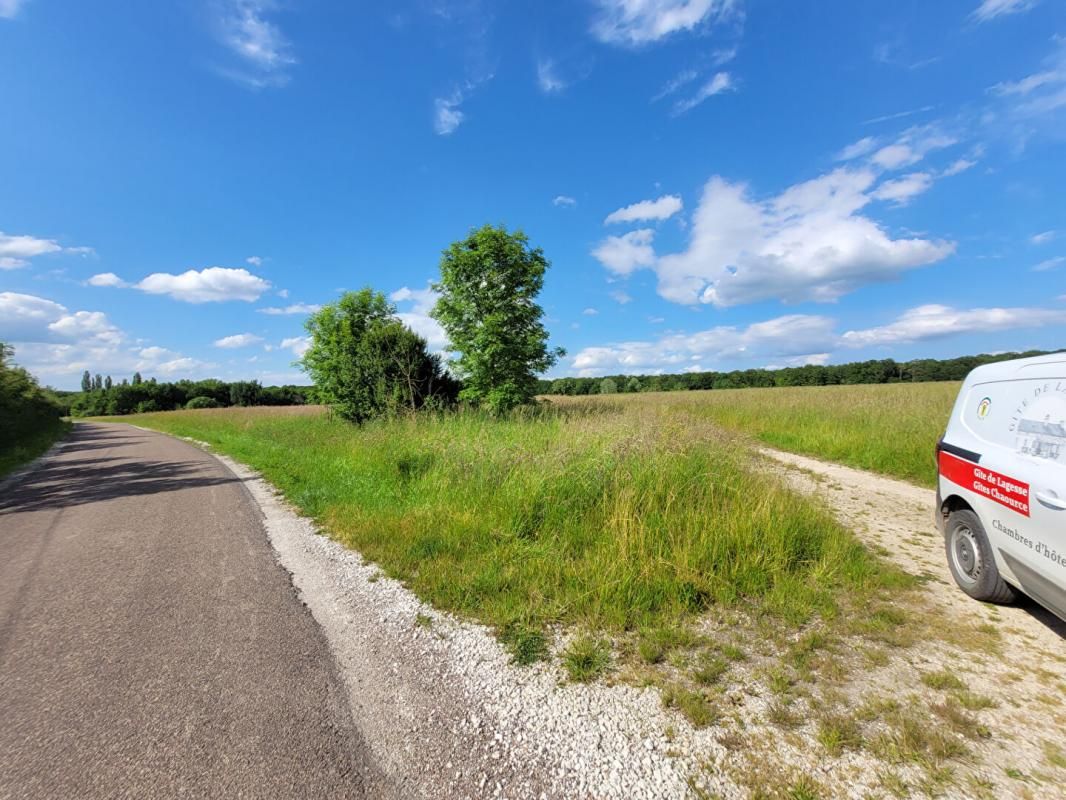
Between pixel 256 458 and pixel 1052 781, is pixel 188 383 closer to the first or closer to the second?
pixel 256 458

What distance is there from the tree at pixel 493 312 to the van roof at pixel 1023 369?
13475mm

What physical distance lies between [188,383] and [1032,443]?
367 feet

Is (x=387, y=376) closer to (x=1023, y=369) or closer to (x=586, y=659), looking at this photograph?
(x=586, y=659)

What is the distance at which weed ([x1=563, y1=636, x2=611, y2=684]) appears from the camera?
2818 millimetres

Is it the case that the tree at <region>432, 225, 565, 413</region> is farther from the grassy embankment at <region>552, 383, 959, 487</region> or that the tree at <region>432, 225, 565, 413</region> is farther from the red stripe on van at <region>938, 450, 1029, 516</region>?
the red stripe on van at <region>938, 450, 1029, 516</region>

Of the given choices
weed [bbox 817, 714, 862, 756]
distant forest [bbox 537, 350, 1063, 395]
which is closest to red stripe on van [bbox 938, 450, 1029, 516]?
weed [bbox 817, 714, 862, 756]

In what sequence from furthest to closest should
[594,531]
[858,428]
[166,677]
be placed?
[858,428], [594,531], [166,677]

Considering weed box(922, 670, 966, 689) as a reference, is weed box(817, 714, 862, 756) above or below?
above

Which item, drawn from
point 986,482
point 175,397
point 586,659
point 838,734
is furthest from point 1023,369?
point 175,397

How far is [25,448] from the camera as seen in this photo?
1833 cm

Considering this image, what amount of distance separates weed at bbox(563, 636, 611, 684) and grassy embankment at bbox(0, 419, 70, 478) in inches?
721

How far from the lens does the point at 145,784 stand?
208cm

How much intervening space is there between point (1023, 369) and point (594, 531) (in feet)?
13.9

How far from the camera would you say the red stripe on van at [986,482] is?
10.8ft
